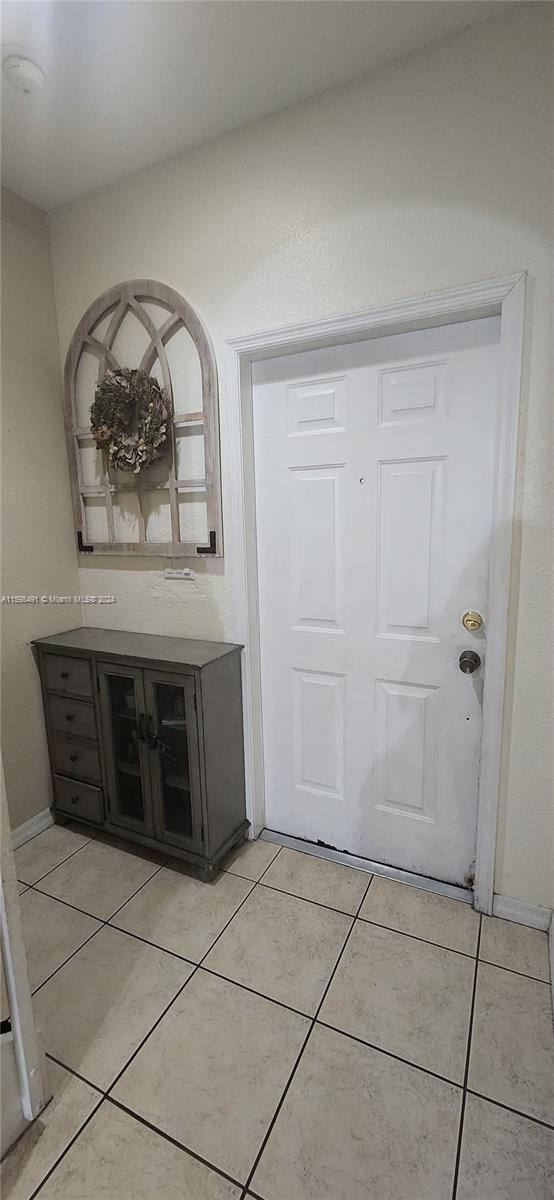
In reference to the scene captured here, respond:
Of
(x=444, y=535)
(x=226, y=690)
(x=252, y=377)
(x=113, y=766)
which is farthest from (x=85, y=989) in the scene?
(x=252, y=377)

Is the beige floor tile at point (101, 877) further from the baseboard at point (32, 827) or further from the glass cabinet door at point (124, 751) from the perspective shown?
the baseboard at point (32, 827)

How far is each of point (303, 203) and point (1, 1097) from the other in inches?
98.9

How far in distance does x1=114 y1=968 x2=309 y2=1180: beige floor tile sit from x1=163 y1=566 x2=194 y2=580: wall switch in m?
1.36

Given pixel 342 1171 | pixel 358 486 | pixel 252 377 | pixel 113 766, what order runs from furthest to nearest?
pixel 113 766 → pixel 252 377 → pixel 358 486 → pixel 342 1171

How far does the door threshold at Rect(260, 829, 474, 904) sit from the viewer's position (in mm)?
1788

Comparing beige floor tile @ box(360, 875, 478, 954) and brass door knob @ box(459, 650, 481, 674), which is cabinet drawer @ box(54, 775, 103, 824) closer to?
beige floor tile @ box(360, 875, 478, 954)

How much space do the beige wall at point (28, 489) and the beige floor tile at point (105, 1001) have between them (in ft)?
2.62

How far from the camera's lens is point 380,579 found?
5.83 feet

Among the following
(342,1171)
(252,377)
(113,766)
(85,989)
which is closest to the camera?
(342,1171)

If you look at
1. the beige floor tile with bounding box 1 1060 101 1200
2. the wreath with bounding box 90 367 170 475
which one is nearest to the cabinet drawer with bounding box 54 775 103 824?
the beige floor tile with bounding box 1 1060 101 1200

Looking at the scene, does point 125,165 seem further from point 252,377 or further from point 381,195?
point 381,195

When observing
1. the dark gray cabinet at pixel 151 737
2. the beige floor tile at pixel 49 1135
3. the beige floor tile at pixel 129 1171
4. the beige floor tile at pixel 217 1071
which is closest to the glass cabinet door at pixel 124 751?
the dark gray cabinet at pixel 151 737

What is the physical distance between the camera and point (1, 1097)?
1073 millimetres

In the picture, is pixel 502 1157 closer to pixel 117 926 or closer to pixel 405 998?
pixel 405 998
